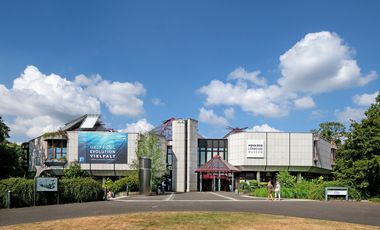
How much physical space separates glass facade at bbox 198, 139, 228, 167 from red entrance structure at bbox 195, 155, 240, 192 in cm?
395

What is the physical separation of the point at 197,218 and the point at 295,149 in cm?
5302

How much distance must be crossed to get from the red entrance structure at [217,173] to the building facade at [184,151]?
0.88 metres

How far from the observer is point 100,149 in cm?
6069

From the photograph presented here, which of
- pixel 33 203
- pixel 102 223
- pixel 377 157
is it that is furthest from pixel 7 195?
pixel 377 157

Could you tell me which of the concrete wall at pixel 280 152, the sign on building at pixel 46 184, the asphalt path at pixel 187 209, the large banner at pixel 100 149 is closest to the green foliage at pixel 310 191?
the asphalt path at pixel 187 209

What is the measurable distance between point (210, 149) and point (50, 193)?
148 feet

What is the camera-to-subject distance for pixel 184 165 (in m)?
62.6

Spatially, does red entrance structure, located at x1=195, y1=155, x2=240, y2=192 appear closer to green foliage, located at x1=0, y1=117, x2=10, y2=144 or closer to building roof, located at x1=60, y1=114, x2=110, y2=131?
building roof, located at x1=60, y1=114, x2=110, y2=131

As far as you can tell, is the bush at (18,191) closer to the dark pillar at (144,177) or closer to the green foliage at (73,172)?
the dark pillar at (144,177)

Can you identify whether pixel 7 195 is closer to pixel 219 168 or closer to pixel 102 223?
pixel 102 223

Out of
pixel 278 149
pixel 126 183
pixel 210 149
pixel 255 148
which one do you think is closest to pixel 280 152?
pixel 278 149

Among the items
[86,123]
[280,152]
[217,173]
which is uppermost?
[86,123]

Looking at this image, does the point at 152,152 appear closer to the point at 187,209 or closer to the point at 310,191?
the point at 310,191

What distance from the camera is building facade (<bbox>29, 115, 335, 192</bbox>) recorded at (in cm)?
6066
